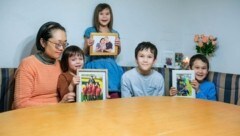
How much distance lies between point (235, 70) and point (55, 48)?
201cm

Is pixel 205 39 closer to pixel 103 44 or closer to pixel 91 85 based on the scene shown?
pixel 103 44

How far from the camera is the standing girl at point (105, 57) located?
267 centimetres

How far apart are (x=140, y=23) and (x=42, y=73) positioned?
1558 mm

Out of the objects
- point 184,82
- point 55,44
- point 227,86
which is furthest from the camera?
point 227,86

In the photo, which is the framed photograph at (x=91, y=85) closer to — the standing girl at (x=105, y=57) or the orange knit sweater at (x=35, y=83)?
the orange knit sweater at (x=35, y=83)

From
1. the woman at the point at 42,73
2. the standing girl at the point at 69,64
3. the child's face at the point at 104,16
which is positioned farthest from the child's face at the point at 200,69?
the woman at the point at 42,73

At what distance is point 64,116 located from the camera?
1.37 metres

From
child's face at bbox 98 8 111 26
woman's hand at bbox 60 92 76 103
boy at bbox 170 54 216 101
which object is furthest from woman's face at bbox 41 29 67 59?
boy at bbox 170 54 216 101

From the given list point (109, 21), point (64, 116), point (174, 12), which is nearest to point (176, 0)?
point (174, 12)

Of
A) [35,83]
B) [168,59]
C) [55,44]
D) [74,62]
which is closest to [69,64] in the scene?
[74,62]

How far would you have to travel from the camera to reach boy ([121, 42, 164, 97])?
2.43 m

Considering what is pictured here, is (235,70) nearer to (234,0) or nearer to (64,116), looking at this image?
(234,0)

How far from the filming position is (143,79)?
2.46 metres

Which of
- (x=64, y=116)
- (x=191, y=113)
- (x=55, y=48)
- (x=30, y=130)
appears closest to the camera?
(x=30, y=130)
